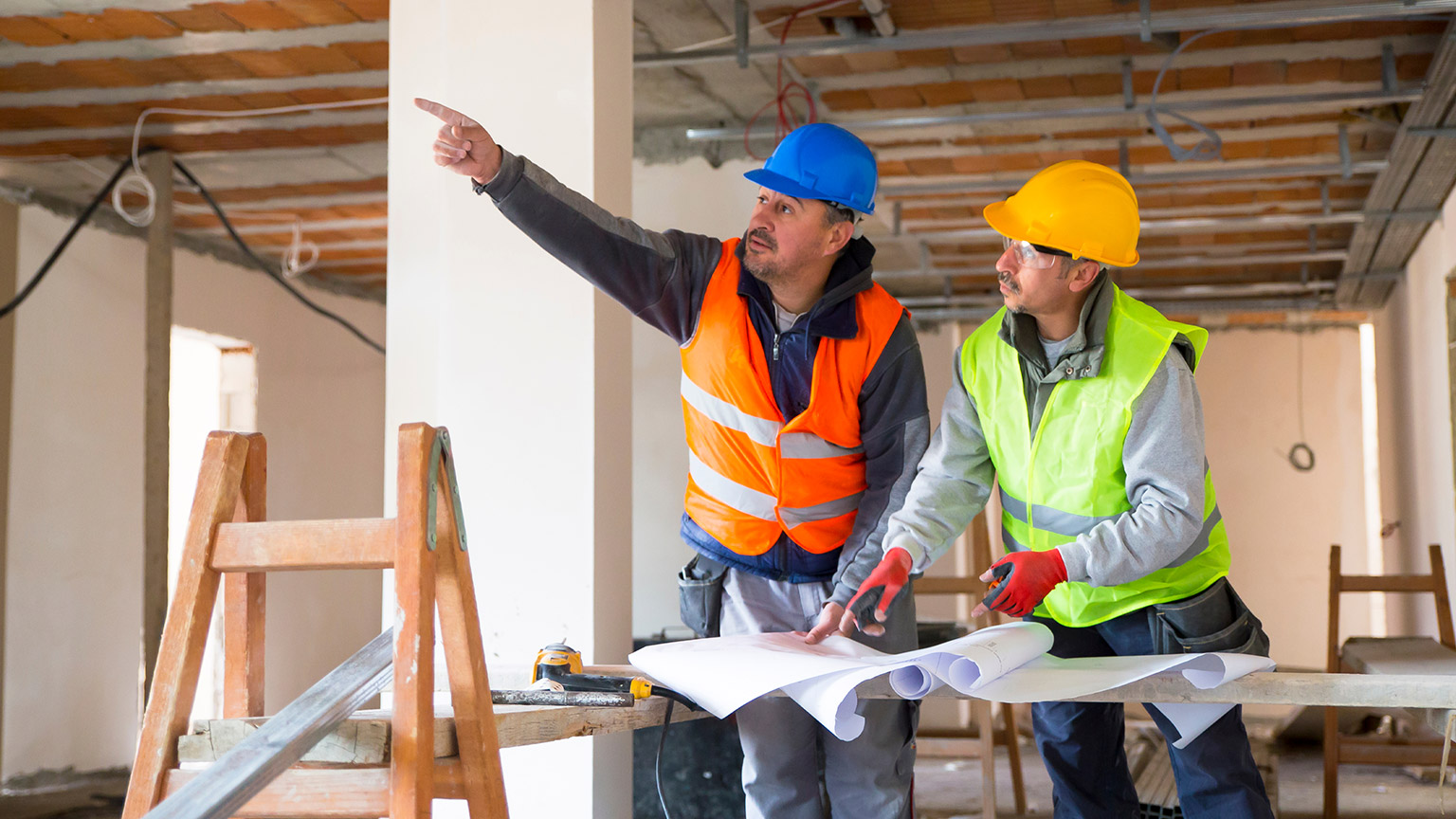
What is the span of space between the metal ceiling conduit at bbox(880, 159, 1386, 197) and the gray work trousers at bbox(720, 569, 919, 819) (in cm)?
346

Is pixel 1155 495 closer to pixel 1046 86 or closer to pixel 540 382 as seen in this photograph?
pixel 540 382

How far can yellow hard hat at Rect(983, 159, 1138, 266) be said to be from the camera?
6.67ft

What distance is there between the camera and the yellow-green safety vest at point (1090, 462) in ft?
6.33

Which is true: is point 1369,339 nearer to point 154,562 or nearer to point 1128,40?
point 1128,40

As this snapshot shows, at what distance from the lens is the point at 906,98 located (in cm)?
461

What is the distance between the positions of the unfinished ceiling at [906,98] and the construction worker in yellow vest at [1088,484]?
1777 mm

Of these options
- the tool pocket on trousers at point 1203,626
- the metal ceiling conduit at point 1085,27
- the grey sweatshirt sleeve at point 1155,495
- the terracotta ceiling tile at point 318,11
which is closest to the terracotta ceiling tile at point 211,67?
the terracotta ceiling tile at point 318,11

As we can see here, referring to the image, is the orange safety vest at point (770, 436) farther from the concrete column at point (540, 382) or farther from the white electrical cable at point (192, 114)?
the white electrical cable at point (192, 114)

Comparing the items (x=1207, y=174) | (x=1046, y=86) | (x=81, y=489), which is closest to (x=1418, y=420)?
(x=1207, y=174)

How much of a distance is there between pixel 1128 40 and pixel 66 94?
379cm

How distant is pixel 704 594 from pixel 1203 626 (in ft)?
2.79

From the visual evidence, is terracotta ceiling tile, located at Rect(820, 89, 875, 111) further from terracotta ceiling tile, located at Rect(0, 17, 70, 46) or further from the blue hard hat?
terracotta ceiling tile, located at Rect(0, 17, 70, 46)

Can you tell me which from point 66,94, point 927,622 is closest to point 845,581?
point 927,622

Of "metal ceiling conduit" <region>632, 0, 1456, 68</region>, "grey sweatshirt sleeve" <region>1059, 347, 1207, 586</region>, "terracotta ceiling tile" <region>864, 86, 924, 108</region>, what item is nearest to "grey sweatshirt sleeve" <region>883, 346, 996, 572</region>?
"grey sweatshirt sleeve" <region>1059, 347, 1207, 586</region>
